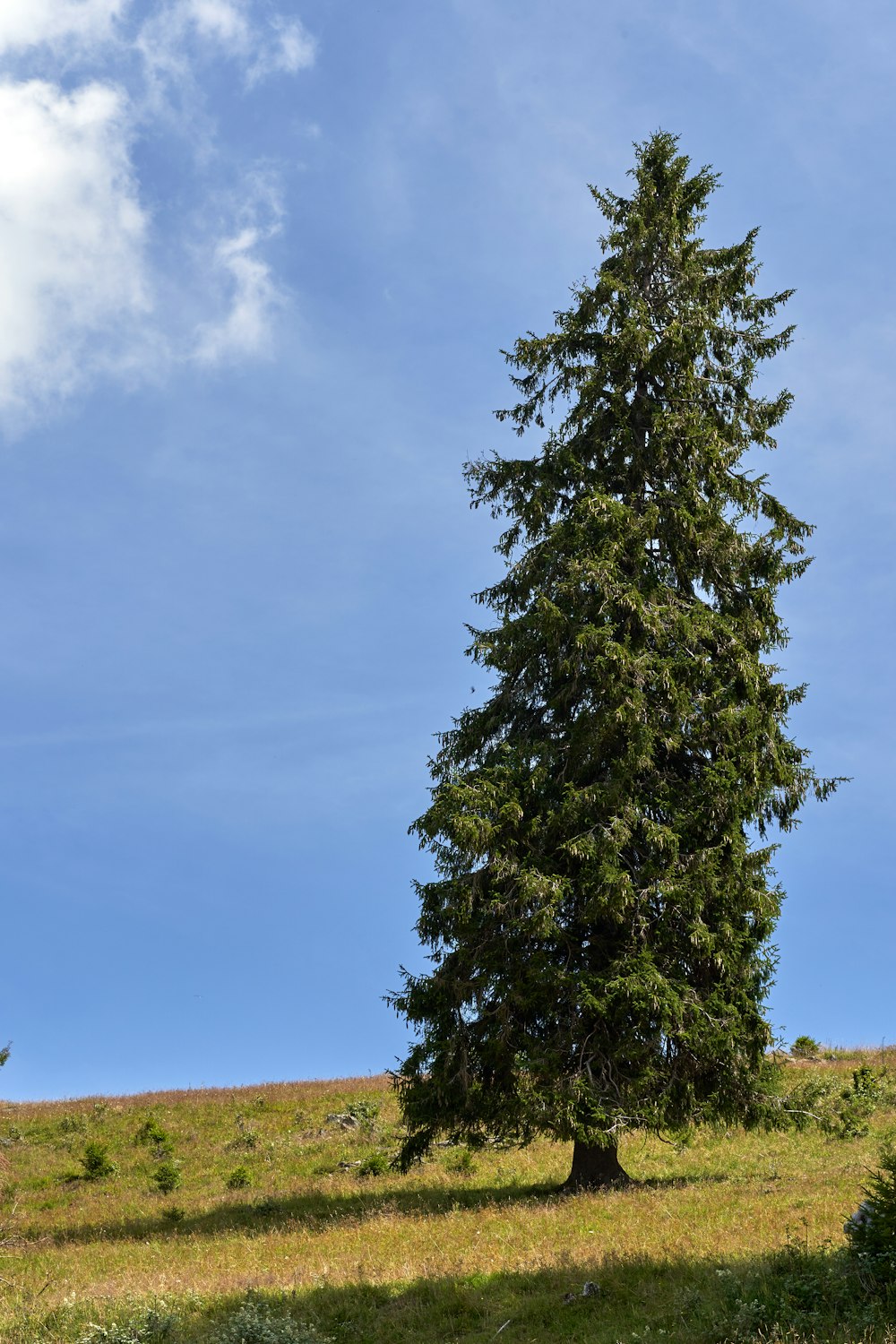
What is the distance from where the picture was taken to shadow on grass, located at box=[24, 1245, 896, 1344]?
8867 mm

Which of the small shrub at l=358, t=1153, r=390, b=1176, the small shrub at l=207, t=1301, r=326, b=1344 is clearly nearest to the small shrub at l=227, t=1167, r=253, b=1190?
the small shrub at l=358, t=1153, r=390, b=1176

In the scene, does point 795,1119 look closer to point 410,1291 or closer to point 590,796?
point 590,796

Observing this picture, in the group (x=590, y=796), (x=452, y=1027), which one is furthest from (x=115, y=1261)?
(x=590, y=796)

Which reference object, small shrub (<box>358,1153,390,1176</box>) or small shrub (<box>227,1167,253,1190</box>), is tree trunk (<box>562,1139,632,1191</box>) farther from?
small shrub (<box>227,1167,253,1190</box>)

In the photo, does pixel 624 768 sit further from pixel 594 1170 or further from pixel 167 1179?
pixel 167 1179

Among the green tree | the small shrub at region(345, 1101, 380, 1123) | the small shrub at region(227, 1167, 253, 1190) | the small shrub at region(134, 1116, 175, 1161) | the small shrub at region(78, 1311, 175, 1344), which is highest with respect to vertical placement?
the green tree

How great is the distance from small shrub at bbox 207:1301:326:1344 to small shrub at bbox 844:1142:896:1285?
553 centimetres

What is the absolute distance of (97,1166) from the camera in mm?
25516

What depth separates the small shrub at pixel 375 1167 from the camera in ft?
70.0

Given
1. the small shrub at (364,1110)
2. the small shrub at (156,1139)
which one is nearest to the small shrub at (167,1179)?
the small shrub at (156,1139)

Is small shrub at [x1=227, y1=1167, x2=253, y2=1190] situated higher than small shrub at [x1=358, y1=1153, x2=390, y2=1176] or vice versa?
small shrub at [x1=358, y1=1153, x2=390, y2=1176]

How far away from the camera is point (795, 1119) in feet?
53.4

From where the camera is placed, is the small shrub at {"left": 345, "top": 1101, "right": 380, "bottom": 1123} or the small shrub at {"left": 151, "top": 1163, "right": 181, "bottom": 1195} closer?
the small shrub at {"left": 151, "top": 1163, "right": 181, "bottom": 1195}

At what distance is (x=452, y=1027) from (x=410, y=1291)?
523cm
